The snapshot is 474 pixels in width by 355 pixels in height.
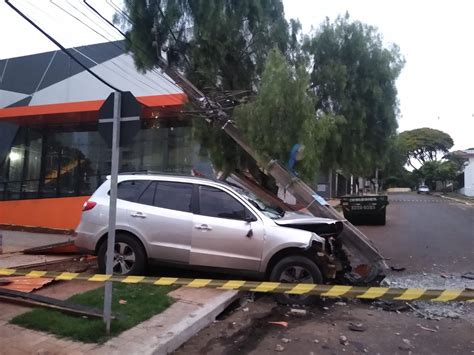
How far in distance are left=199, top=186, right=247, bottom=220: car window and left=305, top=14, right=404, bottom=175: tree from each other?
3658 millimetres

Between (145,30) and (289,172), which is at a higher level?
(145,30)

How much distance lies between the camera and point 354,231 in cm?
855

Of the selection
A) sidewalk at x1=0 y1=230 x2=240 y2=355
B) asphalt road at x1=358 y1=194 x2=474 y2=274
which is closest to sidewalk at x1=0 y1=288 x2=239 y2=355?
sidewalk at x1=0 y1=230 x2=240 y2=355

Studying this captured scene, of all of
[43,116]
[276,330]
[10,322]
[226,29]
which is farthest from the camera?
[43,116]

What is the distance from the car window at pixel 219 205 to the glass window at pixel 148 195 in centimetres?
82

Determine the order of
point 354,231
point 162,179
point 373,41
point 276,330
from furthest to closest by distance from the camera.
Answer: point 373,41, point 354,231, point 162,179, point 276,330

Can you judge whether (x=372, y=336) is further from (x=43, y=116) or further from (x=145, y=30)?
(x=43, y=116)

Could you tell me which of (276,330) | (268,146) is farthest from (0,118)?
(276,330)

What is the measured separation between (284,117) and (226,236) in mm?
Answer: 2688

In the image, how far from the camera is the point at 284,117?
28.4 feet

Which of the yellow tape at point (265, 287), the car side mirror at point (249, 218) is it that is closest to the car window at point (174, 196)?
the car side mirror at point (249, 218)

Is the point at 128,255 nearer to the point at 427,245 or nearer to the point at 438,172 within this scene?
the point at 427,245

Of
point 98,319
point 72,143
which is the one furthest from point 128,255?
point 72,143

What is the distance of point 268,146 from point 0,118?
40.3ft
